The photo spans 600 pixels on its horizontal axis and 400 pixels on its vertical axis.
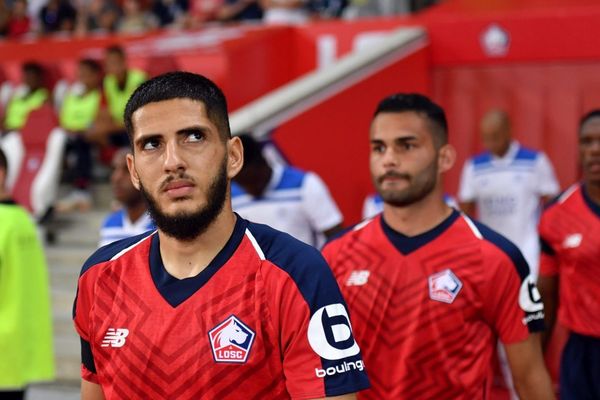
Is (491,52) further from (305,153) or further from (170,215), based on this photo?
(170,215)

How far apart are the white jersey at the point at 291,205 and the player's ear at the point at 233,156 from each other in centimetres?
370

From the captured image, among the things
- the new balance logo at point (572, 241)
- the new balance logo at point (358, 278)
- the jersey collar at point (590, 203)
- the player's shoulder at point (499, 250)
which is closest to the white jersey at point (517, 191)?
the jersey collar at point (590, 203)

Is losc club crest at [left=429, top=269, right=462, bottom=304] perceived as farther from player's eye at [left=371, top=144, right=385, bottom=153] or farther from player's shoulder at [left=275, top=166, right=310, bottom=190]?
player's shoulder at [left=275, top=166, right=310, bottom=190]

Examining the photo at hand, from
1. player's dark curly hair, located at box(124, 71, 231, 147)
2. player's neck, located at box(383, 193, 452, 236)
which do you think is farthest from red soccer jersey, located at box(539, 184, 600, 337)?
player's dark curly hair, located at box(124, 71, 231, 147)

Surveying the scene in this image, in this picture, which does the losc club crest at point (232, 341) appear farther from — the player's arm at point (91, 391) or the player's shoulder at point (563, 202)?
the player's shoulder at point (563, 202)

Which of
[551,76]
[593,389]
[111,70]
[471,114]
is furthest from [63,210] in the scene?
[593,389]

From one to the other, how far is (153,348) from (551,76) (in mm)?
7686

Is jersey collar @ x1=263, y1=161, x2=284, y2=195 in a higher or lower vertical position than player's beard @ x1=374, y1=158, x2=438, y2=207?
lower

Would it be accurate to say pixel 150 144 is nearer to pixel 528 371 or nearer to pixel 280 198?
pixel 528 371

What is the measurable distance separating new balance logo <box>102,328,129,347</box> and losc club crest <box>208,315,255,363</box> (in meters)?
0.28

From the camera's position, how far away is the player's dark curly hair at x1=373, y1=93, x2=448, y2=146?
4723mm

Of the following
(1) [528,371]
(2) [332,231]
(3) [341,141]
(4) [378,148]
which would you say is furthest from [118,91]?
(1) [528,371]

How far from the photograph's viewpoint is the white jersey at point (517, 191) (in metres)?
8.96

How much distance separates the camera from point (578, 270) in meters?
5.78
